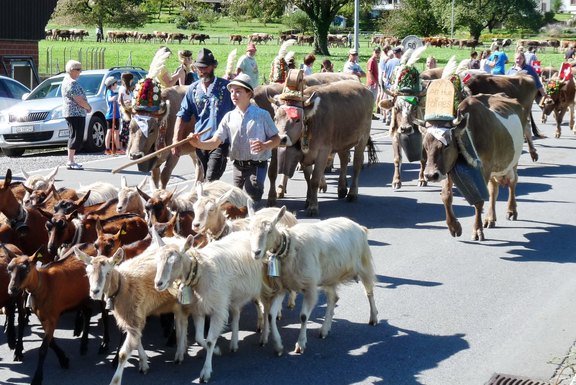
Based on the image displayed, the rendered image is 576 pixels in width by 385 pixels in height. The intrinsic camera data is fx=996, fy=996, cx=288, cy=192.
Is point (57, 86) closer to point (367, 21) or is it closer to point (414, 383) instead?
point (414, 383)

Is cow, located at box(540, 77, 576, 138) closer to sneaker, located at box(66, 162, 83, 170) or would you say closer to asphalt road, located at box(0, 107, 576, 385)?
asphalt road, located at box(0, 107, 576, 385)

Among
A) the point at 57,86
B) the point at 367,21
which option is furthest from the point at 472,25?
the point at 57,86

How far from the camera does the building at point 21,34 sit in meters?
30.8

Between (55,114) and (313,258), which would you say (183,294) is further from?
(55,114)

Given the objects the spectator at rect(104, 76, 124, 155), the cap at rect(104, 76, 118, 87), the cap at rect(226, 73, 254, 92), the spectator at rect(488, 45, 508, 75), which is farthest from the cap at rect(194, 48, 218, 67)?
the spectator at rect(488, 45, 508, 75)

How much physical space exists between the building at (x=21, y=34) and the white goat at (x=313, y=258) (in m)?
22.8

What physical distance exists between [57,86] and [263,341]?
1598 centimetres

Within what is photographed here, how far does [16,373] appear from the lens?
326 inches

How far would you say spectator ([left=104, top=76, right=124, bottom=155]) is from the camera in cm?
2154

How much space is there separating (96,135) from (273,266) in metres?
14.3

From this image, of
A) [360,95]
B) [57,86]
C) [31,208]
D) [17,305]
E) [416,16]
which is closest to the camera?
[17,305]

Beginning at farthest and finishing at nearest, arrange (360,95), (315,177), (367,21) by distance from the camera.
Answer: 1. (367,21)
2. (360,95)
3. (315,177)

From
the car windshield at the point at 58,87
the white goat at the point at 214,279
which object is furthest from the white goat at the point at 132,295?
the car windshield at the point at 58,87

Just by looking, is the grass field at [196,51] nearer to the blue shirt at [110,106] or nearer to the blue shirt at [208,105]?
the blue shirt at [110,106]
